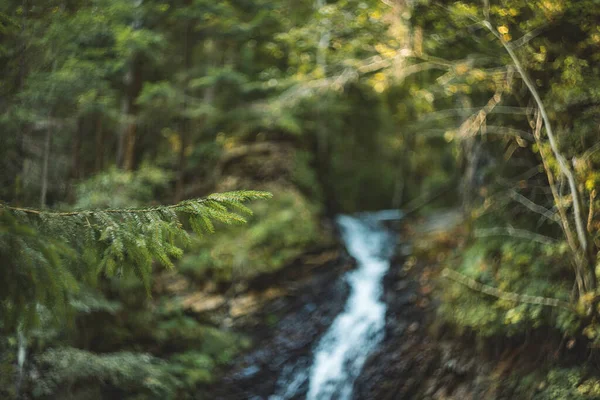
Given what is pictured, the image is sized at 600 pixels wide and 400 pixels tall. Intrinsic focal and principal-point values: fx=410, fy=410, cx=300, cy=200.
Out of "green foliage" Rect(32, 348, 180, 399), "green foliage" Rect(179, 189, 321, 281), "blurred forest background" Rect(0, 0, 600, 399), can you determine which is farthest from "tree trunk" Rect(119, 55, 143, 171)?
"green foliage" Rect(32, 348, 180, 399)

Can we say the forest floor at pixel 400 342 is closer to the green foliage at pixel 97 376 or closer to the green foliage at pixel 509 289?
the green foliage at pixel 509 289

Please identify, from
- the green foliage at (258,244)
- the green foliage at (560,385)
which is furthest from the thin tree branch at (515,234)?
the green foliage at (258,244)

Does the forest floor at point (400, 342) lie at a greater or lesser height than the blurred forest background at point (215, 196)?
lesser

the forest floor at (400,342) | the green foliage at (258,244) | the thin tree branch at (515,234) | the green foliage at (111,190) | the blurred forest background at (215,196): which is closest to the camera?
the blurred forest background at (215,196)

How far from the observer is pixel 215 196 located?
3.44m

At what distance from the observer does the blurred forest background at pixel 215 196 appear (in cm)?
330

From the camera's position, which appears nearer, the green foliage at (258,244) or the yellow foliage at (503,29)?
the yellow foliage at (503,29)

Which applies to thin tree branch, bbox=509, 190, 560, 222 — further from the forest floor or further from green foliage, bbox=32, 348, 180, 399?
green foliage, bbox=32, 348, 180, 399

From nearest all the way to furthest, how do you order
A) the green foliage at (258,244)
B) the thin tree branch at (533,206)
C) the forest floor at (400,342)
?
the forest floor at (400,342), the thin tree branch at (533,206), the green foliage at (258,244)

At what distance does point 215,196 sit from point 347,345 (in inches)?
240

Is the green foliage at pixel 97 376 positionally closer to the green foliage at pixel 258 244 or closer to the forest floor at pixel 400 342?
the forest floor at pixel 400 342

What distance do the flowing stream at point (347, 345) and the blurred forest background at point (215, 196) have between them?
144 cm

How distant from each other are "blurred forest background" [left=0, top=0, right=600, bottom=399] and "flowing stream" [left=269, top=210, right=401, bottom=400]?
1438 mm

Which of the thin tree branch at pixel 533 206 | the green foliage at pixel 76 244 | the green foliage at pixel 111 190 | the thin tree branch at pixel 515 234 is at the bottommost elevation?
the thin tree branch at pixel 515 234
